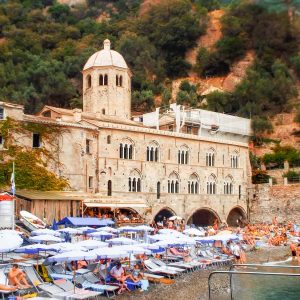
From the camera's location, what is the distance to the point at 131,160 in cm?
4081

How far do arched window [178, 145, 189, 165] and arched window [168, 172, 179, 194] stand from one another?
1407 millimetres

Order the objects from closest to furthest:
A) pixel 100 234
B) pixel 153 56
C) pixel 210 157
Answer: pixel 100 234 → pixel 210 157 → pixel 153 56

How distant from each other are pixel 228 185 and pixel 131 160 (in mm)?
12003

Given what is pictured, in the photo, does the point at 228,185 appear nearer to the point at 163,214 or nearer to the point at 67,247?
the point at 163,214

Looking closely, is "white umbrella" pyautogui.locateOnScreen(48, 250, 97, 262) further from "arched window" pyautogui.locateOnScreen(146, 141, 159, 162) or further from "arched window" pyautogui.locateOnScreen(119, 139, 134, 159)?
"arched window" pyautogui.locateOnScreen(146, 141, 159, 162)

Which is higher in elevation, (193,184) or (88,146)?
(88,146)

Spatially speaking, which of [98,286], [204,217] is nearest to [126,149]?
[204,217]

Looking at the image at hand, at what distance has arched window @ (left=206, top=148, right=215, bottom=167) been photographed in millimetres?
46625

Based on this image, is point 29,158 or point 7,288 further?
point 29,158

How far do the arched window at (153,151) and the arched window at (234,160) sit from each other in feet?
31.0

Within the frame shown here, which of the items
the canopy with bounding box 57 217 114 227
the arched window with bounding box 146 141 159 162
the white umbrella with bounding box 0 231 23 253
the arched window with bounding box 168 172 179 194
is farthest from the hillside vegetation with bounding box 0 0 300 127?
the white umbrella with bounding box 0 231 23 253

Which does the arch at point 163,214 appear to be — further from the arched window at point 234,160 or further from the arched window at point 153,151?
the arched window at point 234,160

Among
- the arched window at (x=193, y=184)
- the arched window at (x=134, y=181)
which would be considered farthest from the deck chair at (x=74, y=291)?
the arched window at (x=193, y=184)

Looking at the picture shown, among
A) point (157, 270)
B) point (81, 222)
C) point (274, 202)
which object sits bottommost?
point (157, 270)
